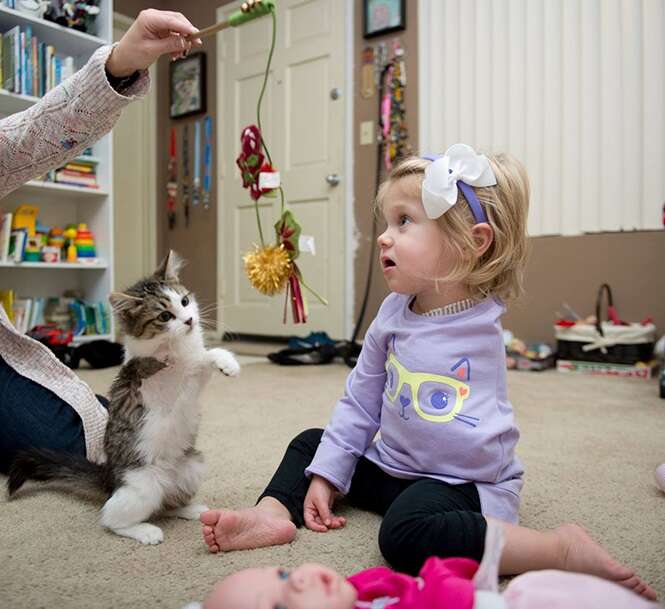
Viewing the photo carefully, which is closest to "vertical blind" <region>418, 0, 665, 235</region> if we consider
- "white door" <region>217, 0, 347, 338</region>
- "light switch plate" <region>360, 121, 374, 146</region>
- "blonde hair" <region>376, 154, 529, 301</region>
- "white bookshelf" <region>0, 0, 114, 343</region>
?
"light switch plate" <region>360, 121, 374, 146</region>

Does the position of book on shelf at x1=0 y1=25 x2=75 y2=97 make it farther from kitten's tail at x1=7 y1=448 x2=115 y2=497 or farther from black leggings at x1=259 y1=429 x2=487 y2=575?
black leggings at x1=259 y1=429 x2=487 y2=575

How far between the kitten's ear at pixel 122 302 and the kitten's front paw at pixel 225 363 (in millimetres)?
140

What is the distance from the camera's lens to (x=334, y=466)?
919 mm

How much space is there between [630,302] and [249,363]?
184 centimetres

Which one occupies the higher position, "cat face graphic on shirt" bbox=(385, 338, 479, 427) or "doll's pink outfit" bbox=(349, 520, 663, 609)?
"cat face graphic on shirt" bbox=(385, 338, 479, 427)

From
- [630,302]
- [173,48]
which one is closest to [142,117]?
[630,302]

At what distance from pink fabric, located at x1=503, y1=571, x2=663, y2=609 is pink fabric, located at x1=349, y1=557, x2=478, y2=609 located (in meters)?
0.05

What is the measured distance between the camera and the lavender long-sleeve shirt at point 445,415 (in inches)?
32.5

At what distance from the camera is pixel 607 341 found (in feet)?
8.36

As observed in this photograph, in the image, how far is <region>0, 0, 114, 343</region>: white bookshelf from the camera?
114 inches

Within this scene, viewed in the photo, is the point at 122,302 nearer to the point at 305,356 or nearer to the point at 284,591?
the point at 284,591

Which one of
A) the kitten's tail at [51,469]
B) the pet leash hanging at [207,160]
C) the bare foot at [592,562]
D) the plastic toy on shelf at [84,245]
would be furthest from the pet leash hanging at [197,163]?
the bare foot at [592,562]

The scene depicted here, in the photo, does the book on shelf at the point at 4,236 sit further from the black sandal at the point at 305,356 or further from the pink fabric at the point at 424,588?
the pink fabric at the point at 424,588

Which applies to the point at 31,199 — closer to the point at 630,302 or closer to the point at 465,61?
the point at 465,61
